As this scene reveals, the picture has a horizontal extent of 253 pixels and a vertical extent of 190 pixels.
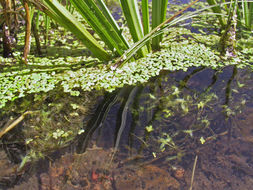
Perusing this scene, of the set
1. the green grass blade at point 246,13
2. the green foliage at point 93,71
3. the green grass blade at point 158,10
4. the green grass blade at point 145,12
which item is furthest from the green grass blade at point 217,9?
the green grass blade at point 145,12

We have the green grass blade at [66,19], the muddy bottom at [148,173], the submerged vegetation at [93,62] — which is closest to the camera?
the muddy bottom at [148,173]

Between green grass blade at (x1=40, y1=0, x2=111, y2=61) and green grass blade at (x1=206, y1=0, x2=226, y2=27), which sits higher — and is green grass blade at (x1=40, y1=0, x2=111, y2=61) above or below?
below

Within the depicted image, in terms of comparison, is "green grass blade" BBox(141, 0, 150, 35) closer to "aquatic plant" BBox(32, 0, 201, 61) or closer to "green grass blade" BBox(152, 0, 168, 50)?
"aquatic plant" BBox(32, 0, 201, 61)

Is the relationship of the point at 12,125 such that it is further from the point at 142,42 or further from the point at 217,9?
the point at 217,9

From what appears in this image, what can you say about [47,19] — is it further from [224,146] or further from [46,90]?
[224,146]

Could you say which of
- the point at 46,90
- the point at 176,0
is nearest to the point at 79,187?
the point at 46,90

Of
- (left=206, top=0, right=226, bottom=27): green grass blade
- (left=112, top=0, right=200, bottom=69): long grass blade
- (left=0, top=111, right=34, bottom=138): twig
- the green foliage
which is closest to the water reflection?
the green foliage

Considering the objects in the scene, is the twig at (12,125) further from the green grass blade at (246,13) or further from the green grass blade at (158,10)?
the green grass blade at (246,13)
